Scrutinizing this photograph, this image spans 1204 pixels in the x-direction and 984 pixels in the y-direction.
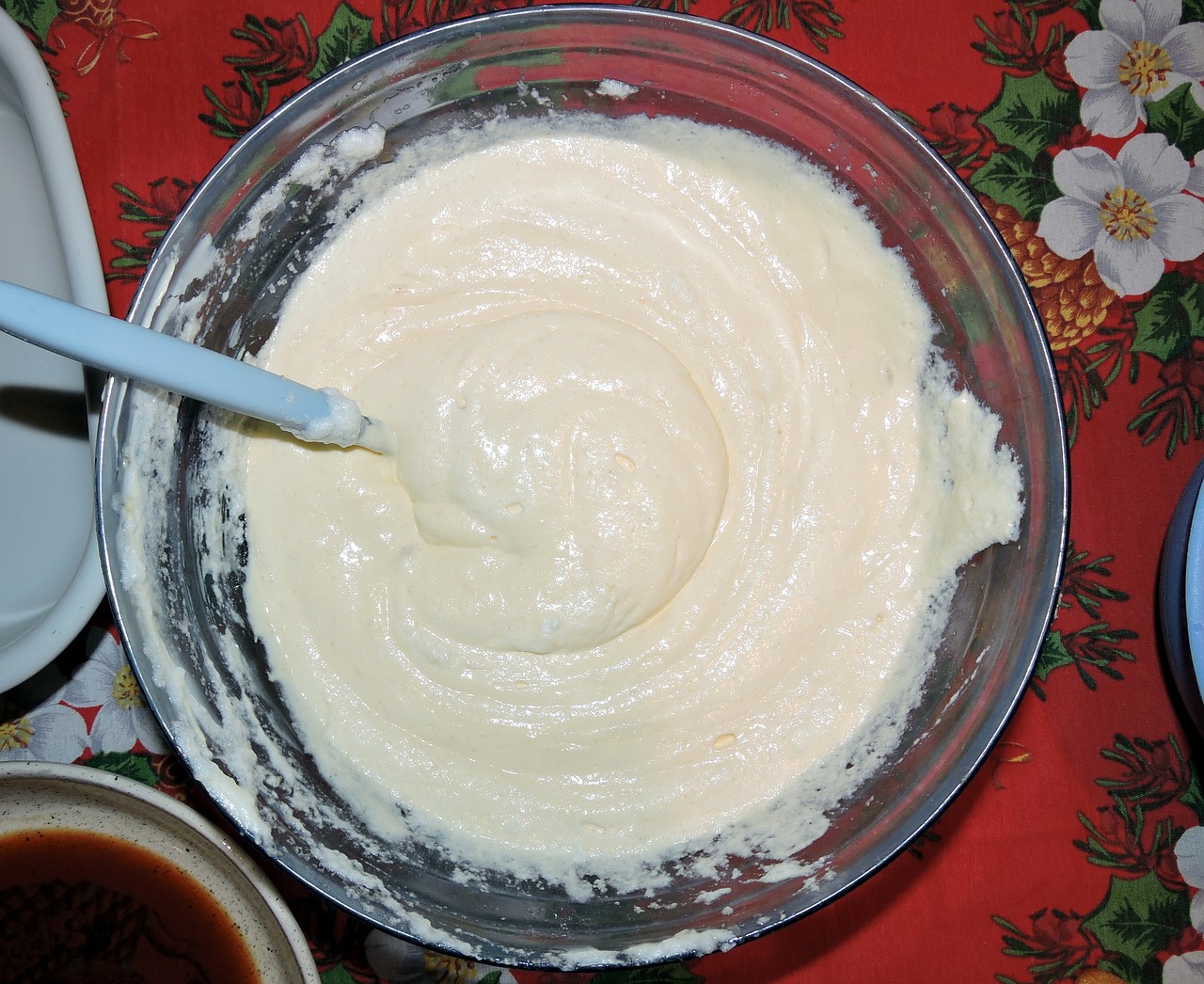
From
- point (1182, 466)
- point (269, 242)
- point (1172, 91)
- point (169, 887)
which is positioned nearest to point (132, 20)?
point (269, 242)

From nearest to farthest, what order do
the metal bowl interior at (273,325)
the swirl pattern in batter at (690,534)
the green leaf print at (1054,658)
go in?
the metal bowl interior at (273,325) < the swirl pattern in batter at (690,534) < the green leaf print at (1054,658)

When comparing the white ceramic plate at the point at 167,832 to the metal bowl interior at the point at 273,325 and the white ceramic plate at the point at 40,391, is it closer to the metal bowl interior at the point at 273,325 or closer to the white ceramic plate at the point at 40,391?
the metal bowl interior at the point at 273,325

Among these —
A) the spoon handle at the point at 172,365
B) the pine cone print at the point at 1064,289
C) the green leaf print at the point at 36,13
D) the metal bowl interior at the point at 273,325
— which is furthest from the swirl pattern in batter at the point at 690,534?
the green leaf print at the point at 36,13

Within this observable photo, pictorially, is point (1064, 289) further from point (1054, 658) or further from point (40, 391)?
point (40, 391)

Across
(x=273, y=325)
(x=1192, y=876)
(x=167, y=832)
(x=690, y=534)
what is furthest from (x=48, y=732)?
(x=1192, y=876)

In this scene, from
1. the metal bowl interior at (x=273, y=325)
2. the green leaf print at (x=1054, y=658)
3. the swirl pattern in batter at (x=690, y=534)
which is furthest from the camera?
the green leaf print at (x=1054, y=658)

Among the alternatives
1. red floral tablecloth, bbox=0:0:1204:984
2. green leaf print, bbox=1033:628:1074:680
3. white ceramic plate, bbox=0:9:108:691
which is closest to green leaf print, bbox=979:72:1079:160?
red floral tablecloth, bbox=0:0:1204:984

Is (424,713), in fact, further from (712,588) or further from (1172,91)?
(1172,91)
